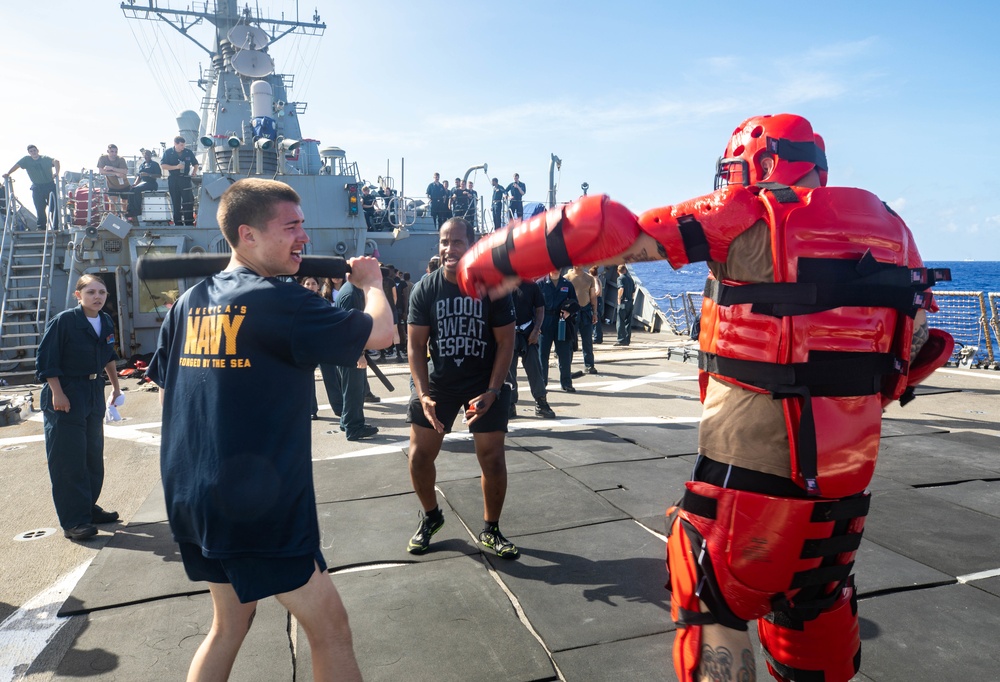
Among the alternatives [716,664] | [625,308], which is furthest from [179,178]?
[716,664]

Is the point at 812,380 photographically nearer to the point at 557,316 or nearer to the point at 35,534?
the point at 35,534

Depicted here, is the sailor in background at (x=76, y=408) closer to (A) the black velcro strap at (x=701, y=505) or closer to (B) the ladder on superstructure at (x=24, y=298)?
(A) the black velcro strap at (x=701, y=505)

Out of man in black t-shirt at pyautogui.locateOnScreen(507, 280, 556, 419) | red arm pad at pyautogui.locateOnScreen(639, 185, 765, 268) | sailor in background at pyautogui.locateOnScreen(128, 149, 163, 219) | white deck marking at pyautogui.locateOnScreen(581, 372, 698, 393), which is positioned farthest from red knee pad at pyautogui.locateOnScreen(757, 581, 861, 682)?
sailor in background at pyautogui.locateOnScreen(128, 149, 163, 219)

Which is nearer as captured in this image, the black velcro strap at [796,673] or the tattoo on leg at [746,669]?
the tattoo on leg at [746,669]

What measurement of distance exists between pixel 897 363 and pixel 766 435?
0.48m

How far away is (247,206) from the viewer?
6.79ft

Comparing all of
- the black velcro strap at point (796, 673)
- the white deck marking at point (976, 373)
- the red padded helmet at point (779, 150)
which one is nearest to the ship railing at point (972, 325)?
the white deck marking at point (976, 373)

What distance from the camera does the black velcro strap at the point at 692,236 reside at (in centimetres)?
190

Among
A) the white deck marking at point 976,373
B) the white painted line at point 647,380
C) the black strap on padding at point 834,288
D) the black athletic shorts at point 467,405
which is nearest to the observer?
the black strap on padding at point 834,288

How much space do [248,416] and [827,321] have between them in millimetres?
1724

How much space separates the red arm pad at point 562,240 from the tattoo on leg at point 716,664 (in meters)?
1.22

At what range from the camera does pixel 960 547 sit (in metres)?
3.82

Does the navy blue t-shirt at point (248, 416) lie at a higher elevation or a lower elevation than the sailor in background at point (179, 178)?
lower

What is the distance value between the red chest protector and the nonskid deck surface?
132 cm
